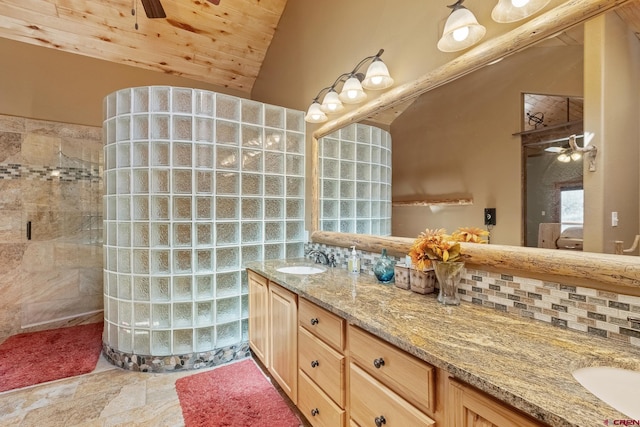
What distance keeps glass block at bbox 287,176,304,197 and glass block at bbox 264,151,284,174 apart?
0.12 meters

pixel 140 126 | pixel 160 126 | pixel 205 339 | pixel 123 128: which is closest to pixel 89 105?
pixel 123 128

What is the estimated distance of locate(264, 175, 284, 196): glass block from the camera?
2.57 m

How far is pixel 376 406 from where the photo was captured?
3.60 feet

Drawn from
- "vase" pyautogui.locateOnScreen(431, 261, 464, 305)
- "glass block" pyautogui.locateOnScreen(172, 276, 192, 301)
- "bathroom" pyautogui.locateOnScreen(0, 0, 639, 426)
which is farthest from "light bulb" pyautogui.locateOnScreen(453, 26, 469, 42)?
"glass block" pyautogui.locateOnScreen(172, 276, 192, 301)

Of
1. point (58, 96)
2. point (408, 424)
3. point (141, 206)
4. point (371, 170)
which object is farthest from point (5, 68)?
point (408, 424)

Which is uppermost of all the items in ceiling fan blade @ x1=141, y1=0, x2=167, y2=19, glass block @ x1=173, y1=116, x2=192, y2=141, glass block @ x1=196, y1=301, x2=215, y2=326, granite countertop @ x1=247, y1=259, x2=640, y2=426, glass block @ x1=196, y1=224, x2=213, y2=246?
ceiling fan blade @ x1=141, y1=0, x2=167, y2=19

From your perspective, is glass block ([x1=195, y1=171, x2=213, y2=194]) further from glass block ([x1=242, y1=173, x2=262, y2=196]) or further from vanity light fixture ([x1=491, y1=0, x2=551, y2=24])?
vanity light fixture ([x1=491, y1=0, x2=551, y2=24])

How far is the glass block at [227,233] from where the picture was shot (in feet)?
7.79

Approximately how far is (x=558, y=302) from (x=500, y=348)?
0.39 metres

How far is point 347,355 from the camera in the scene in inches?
50.1

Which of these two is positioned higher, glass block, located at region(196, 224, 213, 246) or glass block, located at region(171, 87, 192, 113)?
glass block, located at region(171, 87, 192, 113)

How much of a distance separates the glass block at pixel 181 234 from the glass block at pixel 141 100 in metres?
0.90

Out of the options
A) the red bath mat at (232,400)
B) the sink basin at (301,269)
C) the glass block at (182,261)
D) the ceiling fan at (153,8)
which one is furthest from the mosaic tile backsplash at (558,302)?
the ceiling fan at (153,8)

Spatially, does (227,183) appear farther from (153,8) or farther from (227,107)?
(153,8)
